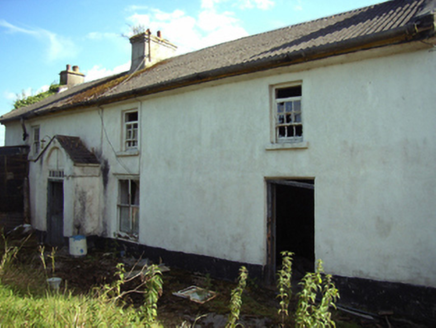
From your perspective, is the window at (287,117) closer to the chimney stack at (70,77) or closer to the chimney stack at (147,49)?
the chimney stack at (147,49)

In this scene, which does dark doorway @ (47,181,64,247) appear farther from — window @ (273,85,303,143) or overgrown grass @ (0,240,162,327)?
window @ (273,85,303,143)

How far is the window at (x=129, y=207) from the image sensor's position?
1077cm

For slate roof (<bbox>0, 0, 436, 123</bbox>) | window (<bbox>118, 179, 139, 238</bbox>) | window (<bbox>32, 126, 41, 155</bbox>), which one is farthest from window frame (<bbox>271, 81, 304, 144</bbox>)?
window (<bbox>32, 126, 41, 155</bbox>)

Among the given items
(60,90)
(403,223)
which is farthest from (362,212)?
(60,90)

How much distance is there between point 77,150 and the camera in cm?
1198

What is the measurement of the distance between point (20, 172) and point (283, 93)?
1284cm

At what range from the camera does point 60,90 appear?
2078cm

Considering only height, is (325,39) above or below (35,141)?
above

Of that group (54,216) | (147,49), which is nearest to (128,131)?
(54,216)

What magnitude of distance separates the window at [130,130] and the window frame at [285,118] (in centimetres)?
518

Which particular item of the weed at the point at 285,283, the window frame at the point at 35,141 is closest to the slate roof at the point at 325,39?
the weed at the point at 285,283

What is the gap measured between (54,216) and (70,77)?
12.1 meters

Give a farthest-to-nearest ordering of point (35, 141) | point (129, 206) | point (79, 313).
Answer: point (35, 141), point (129, 206), point (79, 313)

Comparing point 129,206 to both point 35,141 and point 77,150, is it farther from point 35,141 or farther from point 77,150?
point 35,141
